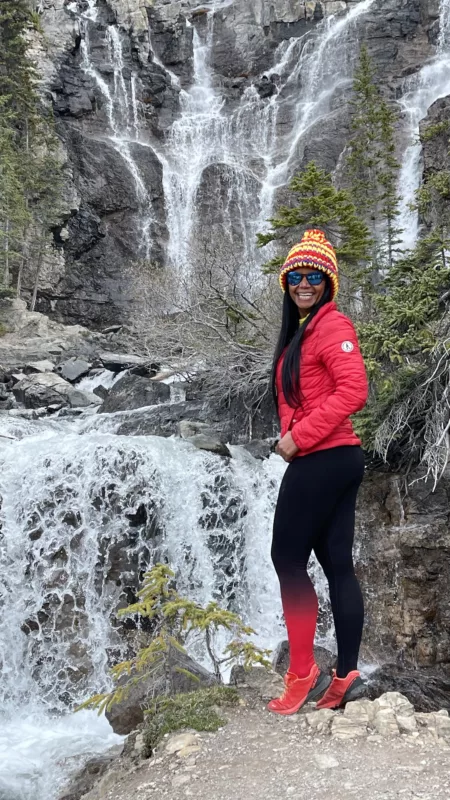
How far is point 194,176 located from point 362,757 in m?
31.3

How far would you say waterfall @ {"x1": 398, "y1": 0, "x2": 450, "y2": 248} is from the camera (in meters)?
26.1

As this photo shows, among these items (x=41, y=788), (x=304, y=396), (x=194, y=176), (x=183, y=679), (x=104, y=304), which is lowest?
(x=41, y=788)

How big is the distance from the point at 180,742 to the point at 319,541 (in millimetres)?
1282

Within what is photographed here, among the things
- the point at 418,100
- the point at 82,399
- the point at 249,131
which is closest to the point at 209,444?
the point at 82,399

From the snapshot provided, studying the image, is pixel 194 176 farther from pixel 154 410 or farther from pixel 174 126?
pixel 154 410

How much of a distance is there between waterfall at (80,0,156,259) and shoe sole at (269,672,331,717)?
28.1 metres

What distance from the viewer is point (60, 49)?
111ft

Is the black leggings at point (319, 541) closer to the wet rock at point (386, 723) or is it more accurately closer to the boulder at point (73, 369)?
the wet rock at point (386, 723)

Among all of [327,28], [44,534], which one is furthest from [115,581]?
[327,28]

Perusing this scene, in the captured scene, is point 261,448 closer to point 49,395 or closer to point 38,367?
point 49,395

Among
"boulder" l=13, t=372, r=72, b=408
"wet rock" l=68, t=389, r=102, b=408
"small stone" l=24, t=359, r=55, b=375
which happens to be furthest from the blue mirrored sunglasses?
"small stone" l=24, t=359, r=55, b=375

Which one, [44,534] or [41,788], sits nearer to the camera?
[41,788]

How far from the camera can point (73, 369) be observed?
1795 centimetres

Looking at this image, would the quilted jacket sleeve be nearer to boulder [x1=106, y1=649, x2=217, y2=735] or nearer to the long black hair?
the long black hair
